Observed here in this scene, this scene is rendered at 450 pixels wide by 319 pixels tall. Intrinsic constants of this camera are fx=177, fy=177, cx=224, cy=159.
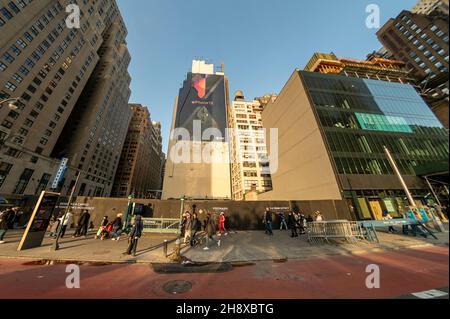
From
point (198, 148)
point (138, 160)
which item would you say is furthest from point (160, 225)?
point (138, 160)

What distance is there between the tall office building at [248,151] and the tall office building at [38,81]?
46.6 metres

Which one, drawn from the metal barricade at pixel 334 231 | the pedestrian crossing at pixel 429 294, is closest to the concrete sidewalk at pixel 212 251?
the metal barricade at pixel 334 231

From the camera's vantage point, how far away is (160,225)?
47.5 ft

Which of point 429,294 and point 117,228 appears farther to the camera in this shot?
point 117,228

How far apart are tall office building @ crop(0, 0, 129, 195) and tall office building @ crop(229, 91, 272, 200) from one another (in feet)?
153

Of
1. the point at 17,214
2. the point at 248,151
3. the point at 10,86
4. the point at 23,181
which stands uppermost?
the point at 10,86

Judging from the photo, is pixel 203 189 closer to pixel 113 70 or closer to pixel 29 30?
pixel 29 30

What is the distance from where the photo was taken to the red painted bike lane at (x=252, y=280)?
16.9 feet

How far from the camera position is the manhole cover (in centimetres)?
543

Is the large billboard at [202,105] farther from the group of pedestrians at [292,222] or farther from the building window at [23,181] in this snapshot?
the building window at [23,181]

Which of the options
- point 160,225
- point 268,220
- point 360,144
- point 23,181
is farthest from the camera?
point 23,181

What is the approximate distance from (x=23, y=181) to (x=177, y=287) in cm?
5430

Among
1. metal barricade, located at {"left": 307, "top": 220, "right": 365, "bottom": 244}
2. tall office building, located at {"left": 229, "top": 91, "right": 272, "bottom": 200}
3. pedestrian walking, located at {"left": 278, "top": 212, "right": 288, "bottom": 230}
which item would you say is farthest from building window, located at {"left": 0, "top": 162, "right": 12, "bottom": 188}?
metal barricade, located at {"left": 307, "top": 220, "right": 365, "bottom": 244}

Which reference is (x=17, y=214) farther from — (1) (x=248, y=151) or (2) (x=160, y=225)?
(1) (x=248, y=151)
